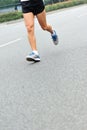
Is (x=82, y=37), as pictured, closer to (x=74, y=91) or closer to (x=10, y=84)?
(x=10, y=84)

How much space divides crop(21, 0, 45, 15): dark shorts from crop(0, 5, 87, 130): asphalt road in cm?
89

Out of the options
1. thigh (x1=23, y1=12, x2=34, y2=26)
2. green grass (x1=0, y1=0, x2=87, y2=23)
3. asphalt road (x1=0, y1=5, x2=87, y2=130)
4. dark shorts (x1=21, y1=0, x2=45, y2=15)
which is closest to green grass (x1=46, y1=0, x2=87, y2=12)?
green grass (x1=0, y1=0, x2=87, y2=23)

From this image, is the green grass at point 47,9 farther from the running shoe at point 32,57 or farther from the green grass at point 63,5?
the running shoe at point 32,57

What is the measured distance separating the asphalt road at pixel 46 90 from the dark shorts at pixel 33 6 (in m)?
0.89

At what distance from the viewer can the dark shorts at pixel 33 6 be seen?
844cm

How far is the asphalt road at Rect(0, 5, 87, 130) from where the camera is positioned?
15.9ft

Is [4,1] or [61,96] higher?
[61,96]

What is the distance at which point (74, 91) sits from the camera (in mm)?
6000

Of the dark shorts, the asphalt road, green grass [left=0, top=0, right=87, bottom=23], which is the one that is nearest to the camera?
the asphalt road

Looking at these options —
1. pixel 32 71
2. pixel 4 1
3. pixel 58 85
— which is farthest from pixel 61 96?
pixel 4 1

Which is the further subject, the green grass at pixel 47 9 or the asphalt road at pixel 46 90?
the green grass at pixel 47 9

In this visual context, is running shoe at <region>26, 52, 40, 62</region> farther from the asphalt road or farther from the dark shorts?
the dark shorts

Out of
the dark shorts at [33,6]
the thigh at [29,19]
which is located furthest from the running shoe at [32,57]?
the dark shorts at [33,6]

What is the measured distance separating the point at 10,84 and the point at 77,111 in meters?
2.26
